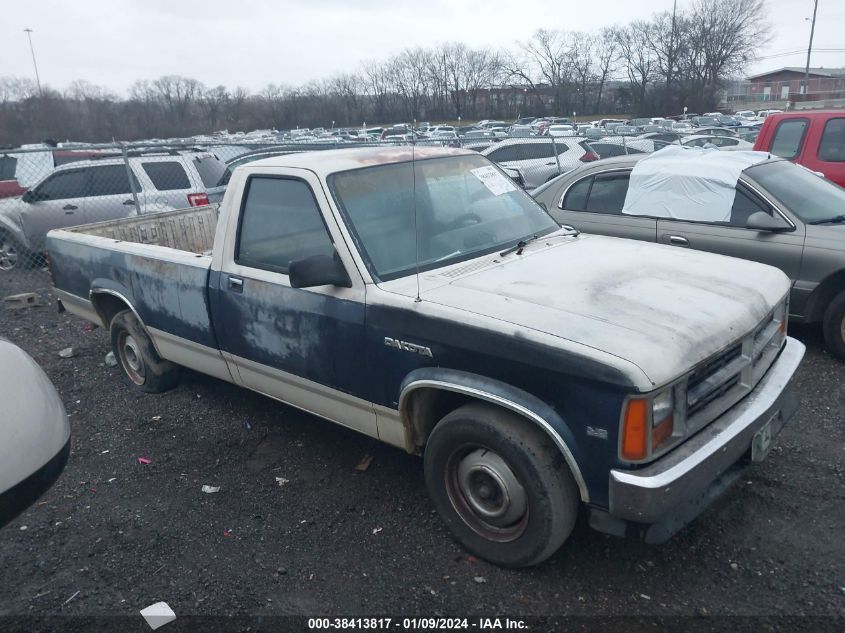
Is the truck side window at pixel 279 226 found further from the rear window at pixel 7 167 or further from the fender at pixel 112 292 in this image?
the rear window at pixel 7 167

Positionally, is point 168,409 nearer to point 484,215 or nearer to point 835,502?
point 484,215

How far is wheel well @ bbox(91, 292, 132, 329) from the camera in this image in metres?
5.45

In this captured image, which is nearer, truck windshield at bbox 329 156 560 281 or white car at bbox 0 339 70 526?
white car at bbox 0 339 70 526

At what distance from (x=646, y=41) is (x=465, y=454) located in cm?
6539

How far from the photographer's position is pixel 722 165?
5.80 meters

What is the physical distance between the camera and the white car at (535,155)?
547 inches

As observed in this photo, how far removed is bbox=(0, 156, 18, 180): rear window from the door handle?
12.4 meters

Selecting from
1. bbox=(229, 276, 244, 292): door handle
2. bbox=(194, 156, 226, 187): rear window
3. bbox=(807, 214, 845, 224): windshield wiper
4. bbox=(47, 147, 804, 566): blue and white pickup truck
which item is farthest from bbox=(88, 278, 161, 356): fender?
bbox=(194, 156, 226, 187): rear window

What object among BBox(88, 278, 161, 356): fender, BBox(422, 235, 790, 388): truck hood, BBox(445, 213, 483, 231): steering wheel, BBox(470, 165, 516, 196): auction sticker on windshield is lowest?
BBox(88, 278, 161, 356): fender

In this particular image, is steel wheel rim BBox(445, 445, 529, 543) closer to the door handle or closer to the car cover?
the door handle

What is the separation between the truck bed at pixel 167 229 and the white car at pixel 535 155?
8779 millimetres

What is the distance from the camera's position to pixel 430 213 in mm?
3797

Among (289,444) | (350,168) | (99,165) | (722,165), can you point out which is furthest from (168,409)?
(99,165)

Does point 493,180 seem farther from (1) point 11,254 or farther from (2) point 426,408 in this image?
(1) point 11,254
